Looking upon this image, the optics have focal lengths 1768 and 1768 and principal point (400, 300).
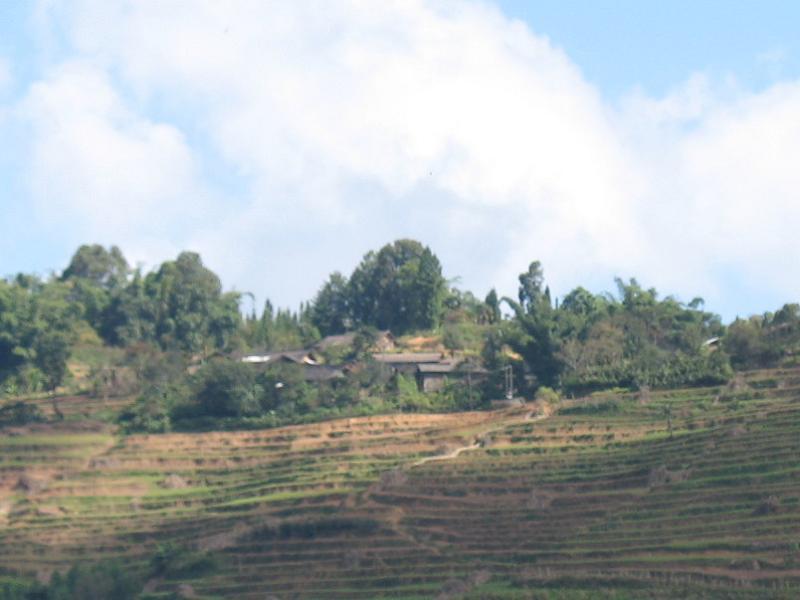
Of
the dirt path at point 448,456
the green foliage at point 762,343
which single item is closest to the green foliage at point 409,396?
the dirt path at point 448,456

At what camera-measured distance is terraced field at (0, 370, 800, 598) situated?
43406 mm

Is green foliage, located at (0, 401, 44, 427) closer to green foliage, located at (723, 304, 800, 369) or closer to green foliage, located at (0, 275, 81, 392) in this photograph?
green foliage, located at (0, 275, 81, 392)

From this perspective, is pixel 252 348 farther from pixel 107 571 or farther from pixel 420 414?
pixel 107 571

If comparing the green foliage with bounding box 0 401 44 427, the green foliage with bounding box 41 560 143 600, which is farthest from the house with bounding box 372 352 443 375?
the green foliage with bounding box 41 560 143 600

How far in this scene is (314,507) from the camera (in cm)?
5131

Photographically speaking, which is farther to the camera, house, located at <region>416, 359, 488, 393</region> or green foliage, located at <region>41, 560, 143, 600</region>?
house, located at <region>416, 359, 488, 393</region>

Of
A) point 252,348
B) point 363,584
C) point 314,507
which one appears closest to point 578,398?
point 314,507

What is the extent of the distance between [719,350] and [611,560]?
2010 cm

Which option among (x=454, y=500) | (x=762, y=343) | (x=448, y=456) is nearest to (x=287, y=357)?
(x=448, y=456)

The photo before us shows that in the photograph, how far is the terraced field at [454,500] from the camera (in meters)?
43.4

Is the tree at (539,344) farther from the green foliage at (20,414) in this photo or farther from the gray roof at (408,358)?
the green foliage at (20,414)

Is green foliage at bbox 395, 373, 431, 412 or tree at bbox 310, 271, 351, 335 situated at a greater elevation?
tree at bbox 310, 271, 351, 335

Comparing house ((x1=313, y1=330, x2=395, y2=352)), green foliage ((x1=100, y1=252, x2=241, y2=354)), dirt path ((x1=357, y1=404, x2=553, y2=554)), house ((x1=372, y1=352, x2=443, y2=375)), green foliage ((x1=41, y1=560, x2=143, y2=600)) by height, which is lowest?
green foliage ((x1=41, y1=560, x2=143, y2=600))

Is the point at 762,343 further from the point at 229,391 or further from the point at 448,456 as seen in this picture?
the point at 229,391
